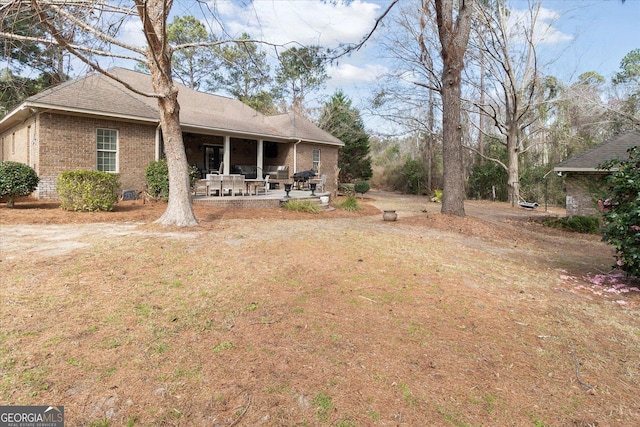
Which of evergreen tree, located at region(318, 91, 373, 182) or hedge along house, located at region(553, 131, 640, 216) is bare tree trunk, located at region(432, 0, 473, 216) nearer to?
hedge along house, located at region(553, 131, 640, 216)

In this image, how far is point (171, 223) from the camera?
7.44 metres

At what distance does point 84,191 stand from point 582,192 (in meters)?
17.2

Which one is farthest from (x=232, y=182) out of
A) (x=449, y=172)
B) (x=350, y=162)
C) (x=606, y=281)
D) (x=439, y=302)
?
(x=350, y=162)

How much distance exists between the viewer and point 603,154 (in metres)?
13.0

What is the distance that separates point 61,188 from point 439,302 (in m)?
10.2

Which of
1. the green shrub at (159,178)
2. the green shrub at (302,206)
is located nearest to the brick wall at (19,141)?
the green shrub at (159,178)

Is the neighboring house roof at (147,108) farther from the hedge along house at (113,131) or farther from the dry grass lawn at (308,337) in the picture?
the dry grass lawn at (308,337)

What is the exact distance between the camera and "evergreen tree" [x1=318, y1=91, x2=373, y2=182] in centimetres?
2656

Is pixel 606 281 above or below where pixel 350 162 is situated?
below

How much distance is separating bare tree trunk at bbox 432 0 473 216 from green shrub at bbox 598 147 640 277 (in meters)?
5.10

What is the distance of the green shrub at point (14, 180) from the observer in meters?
9.24

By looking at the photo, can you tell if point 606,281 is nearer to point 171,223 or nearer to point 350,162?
point 171,223

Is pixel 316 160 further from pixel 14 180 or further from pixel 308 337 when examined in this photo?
pixel 308 337

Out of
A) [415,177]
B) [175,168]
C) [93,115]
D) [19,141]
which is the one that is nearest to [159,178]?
[93,115]
